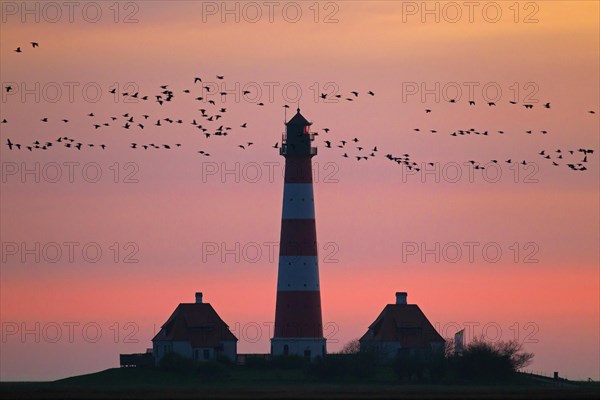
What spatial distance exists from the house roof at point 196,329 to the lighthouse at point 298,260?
271 inches

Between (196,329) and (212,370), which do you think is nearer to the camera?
(212,370)

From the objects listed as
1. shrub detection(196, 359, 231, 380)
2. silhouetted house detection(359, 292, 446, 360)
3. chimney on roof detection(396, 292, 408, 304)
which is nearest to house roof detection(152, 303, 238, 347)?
shrub detection(196, 359, 231, 380)

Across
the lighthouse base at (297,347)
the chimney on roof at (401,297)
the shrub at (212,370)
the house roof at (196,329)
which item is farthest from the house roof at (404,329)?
the shrub at (212,370)

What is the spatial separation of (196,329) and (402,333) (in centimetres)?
1564

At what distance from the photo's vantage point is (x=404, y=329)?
184m

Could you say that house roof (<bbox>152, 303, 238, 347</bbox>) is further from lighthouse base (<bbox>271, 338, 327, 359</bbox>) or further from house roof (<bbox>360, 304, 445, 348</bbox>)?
house roof (<bbox>360, 304, 445, 348</bbox>)

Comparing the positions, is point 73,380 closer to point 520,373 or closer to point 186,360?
point 186,360

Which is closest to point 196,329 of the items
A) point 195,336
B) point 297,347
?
point 195,336

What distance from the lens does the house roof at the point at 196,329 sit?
180 m

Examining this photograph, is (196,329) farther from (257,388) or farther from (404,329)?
(257,388)

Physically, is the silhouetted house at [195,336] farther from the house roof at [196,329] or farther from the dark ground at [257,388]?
the dark ground at [257,388]

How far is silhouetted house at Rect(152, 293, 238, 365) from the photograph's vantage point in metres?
180

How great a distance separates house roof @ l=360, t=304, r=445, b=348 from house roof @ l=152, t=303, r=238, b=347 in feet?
35.6

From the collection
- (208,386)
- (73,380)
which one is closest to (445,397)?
(208,386)
